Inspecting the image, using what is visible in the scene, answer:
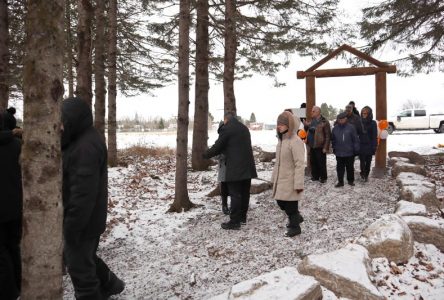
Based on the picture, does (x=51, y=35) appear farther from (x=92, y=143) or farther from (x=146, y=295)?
(x=146, y=295)

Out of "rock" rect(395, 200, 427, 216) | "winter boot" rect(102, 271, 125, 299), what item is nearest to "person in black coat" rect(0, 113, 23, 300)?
"winter boot" rect(102, 271, 125, 299)

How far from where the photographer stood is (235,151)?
5.99 metres

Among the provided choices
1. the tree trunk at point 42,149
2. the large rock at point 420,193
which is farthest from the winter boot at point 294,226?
the tree trunk at point 42,149

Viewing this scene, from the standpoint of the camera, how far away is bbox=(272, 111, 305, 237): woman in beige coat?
17.7 feet

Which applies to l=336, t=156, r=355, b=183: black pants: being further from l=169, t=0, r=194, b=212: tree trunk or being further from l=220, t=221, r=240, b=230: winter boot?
l=169, t=0, r=194, b=212: tree trunk

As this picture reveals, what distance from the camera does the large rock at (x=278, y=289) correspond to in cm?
323

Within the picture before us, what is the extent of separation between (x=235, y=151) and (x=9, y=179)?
10.9 ft

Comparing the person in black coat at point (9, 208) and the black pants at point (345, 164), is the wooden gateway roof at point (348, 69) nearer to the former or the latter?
the black pants at point (345, 164)

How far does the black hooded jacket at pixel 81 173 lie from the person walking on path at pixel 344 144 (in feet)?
19.3

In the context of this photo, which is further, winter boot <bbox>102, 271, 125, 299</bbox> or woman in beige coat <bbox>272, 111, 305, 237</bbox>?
woman in beige coat <bbox>272, 111, 305, 237</bbox>

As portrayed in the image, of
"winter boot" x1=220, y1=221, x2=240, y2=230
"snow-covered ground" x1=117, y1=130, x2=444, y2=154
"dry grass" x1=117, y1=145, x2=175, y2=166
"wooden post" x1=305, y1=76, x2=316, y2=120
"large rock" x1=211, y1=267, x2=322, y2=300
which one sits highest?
"wooden post" x1=305, y1=76, x2=316, y2=120

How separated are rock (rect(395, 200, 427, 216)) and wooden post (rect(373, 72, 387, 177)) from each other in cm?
313

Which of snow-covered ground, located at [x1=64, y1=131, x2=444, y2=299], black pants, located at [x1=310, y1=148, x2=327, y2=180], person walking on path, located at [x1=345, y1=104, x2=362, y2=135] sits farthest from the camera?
black pants, located at [x1=310, y1=148, x2=327, y2=180]

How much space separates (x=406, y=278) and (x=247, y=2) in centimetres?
823
